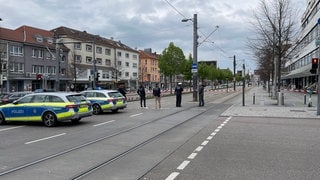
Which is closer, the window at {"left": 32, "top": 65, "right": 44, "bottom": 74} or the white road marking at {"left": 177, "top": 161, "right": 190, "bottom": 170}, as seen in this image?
the white road marking at {"left": 177, "top": 161, "right": 190, "bottom": 170}

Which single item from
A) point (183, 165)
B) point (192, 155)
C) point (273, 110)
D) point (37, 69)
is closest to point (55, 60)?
point (37, 69)

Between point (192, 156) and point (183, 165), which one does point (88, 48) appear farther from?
point (183, 165)

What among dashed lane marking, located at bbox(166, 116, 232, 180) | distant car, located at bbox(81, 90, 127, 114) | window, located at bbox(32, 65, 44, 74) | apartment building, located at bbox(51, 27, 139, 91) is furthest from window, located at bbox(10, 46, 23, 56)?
dashed lane marking, located at bbox(166, 116, 232, 180)

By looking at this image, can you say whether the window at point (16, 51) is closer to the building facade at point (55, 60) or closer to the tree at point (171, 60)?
the building facade at point (55, 60)

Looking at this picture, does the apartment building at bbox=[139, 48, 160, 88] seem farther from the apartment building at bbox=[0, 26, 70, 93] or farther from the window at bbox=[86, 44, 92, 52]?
the apartment building at bbox=[0, 26, 70, 93]

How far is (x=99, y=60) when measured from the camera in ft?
278

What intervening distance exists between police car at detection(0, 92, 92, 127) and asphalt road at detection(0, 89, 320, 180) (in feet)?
2.26

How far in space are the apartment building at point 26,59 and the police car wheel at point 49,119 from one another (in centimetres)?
3720

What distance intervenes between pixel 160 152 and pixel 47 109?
7.51 metres

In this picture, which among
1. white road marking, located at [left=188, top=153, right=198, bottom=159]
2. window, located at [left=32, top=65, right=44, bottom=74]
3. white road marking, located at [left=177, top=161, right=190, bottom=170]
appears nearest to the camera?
white road marking, located at [left=177, top=161, right=190, bottom=170]

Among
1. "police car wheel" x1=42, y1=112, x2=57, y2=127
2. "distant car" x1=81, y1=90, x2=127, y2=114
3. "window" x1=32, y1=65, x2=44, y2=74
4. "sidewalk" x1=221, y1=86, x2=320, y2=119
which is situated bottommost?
"sidewalk" x1=221, y1=86, x2=320, y2=119

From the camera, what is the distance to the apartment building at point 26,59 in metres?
55.2

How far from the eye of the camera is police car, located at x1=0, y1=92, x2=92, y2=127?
597 inches

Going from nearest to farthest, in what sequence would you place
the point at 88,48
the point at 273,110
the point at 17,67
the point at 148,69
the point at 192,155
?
the point at 192,155
the point at 273,110
the point at 17,67
the point at 88,48
the point at 148,69
